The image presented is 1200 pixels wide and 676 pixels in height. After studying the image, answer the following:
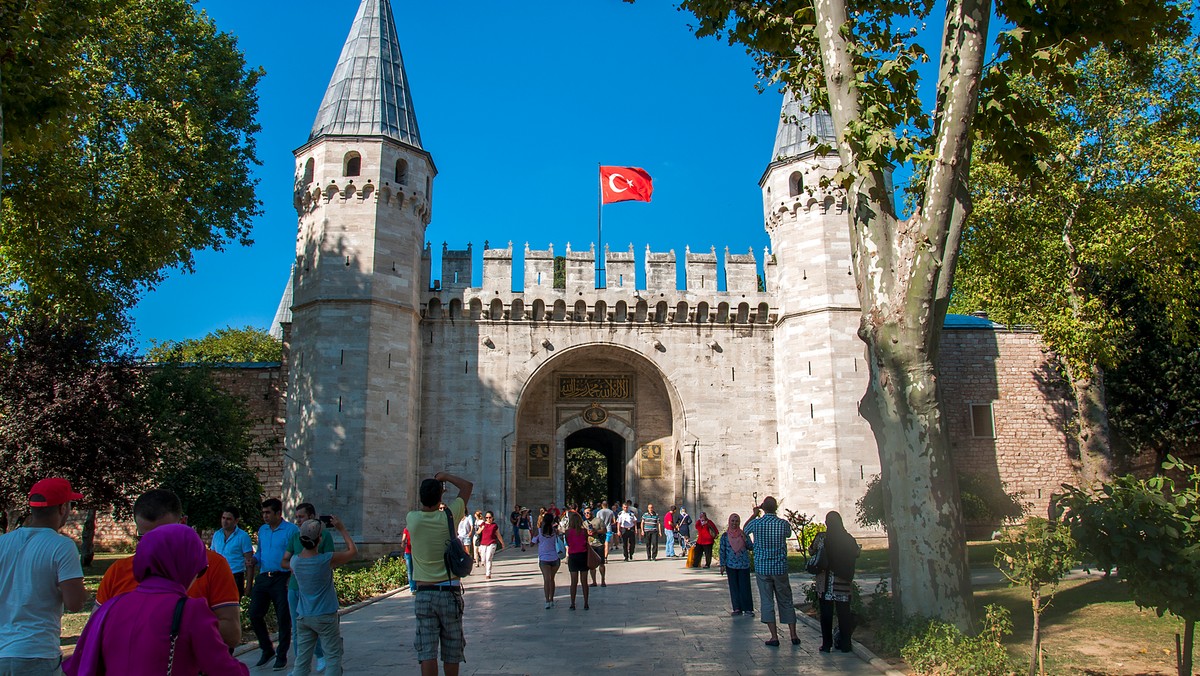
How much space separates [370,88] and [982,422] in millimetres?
18815

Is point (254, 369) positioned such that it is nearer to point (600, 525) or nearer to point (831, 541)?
point (600, 525)

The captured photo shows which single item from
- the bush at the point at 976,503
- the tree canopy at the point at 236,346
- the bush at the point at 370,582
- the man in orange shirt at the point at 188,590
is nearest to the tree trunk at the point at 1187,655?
the man in orange shirt at the point at 188,590

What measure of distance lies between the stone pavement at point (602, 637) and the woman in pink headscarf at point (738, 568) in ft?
0.70

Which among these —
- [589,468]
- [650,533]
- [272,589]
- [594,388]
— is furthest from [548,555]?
[589,468]

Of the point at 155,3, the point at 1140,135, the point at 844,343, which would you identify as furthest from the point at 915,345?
the point at 155,3

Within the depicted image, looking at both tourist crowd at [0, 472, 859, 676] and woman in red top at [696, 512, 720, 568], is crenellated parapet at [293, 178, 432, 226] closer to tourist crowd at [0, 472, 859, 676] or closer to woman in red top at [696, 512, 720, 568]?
woman in red top at [696, 512, 720, 568]

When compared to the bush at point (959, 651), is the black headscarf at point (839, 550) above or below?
above

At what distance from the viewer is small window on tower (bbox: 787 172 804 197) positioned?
2239 centimetres

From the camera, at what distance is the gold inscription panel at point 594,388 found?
24.6 meters

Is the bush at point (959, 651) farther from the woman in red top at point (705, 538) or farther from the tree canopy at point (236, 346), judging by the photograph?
the tree canopy at point (236, 346)

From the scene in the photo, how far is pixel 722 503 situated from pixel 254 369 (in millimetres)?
13271

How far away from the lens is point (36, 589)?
13.5 feet

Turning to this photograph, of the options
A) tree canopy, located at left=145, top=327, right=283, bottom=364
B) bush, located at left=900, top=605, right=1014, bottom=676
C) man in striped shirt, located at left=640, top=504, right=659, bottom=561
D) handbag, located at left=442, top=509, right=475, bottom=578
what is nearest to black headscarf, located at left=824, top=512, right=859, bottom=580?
bush, located at left=900, top=605, right=1014, bottom=676

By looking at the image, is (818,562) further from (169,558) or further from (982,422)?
(982,422)
